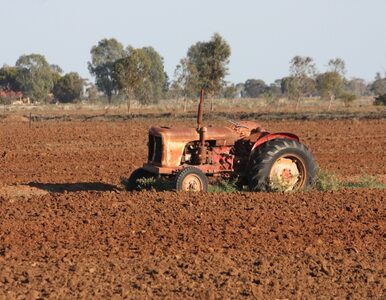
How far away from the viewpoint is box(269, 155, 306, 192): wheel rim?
544 inches

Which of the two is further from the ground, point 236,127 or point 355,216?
point 236,127

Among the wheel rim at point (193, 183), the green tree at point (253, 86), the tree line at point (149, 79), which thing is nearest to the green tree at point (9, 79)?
the tree line at point (149, 79)

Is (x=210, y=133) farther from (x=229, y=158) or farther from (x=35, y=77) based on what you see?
(x=35, y=77)

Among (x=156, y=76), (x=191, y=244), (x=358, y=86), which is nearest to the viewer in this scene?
(x=191, y=244)

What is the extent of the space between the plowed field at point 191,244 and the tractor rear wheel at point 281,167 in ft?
1.70

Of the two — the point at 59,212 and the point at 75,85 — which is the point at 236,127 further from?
the point at 75,85

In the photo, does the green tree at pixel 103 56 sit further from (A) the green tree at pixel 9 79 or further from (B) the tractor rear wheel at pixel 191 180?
(B) the tractor rear wheel at pixel 191 180

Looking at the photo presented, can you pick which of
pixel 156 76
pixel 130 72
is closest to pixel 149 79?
pixel 156 76

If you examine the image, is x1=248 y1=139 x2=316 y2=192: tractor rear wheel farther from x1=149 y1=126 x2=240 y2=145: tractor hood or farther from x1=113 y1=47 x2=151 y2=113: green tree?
x1=113 y1=47 x2=151 y2=113: green tree

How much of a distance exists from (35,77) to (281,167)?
296ft

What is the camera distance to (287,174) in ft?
46.3

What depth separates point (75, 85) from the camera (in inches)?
4222

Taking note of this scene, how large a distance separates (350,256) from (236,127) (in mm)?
5287

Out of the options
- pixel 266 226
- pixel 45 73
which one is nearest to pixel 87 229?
pixel 266 226
